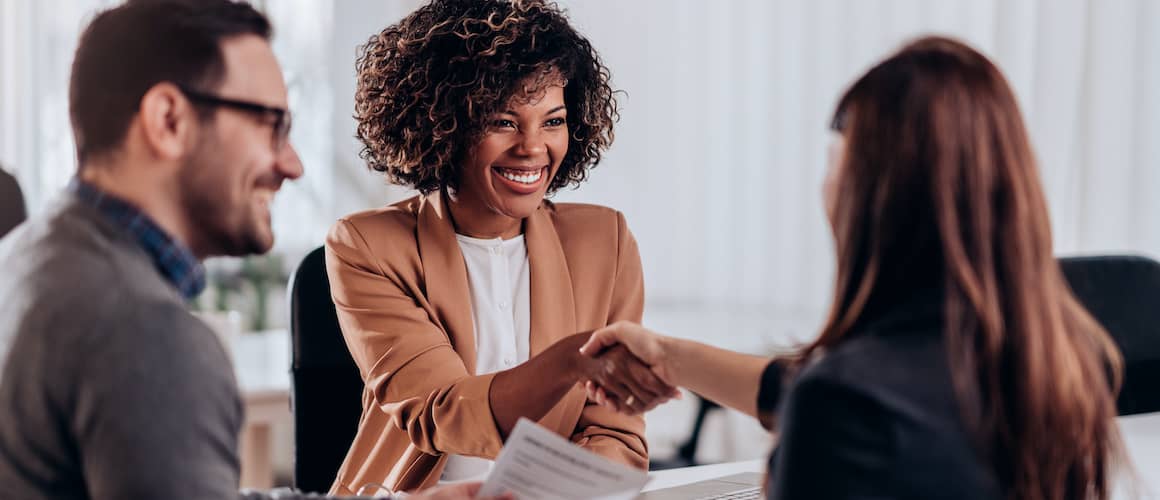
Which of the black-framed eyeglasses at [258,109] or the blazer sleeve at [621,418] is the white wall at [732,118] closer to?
the blazer sleeve at [621,418]

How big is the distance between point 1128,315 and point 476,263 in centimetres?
131

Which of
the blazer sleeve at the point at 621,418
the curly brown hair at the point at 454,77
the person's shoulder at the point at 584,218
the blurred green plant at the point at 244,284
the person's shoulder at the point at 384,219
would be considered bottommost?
the blurred green plant at the point at 244,284

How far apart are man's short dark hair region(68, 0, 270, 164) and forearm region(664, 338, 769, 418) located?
2.79 ft

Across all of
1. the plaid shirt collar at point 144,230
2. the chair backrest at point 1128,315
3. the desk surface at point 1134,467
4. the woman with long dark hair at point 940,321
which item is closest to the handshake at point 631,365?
the desk surface at point 1134,467

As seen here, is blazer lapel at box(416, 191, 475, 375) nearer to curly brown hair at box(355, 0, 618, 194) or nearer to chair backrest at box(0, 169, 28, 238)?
curly brown hair at box(355, 0, 618, 194)

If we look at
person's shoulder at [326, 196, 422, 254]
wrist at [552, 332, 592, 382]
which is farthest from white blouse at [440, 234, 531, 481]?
wrist at [552, 332, 592, 382]

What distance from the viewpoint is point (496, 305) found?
2059mm

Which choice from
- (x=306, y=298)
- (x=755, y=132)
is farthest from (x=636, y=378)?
(x=755, y=132)

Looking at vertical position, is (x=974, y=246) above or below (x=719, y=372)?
above

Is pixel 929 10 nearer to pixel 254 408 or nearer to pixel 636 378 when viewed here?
pixel 636 378

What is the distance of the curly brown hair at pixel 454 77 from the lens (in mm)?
2014

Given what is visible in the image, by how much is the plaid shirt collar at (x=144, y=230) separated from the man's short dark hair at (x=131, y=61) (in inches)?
2.1

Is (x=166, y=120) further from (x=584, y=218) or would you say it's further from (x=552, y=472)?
(x=584, y=218)

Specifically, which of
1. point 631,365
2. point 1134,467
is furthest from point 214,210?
point 1134,467
